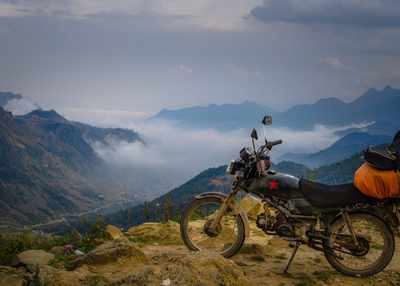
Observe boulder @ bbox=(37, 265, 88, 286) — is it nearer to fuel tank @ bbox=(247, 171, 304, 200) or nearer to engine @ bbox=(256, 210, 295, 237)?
engine @ bbox=(256, 210, 295, 237)

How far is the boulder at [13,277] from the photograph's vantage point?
7.64 metres

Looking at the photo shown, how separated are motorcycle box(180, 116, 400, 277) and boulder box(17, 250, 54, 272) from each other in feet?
12.8

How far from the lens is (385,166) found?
757 centimetres

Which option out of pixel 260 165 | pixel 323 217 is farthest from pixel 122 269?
pixel 323 217

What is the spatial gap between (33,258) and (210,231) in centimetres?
353

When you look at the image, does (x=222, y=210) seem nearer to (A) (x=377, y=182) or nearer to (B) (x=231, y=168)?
(B) (x=231, y=168)

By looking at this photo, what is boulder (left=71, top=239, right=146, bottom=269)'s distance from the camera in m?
8.74

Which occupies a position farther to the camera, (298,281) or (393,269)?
(393,269)

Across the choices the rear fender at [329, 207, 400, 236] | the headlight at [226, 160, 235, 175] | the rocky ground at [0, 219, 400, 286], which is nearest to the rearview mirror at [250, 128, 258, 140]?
the headlight at [226, 160, 235, 175]

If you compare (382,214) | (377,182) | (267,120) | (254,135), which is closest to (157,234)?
(254,135)

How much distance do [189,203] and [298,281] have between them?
253 centimetres

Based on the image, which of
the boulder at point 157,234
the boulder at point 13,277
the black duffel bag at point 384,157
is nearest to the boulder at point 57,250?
the boulder at point 157,234

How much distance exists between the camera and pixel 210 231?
9273mm

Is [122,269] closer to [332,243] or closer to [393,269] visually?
[332,243]
